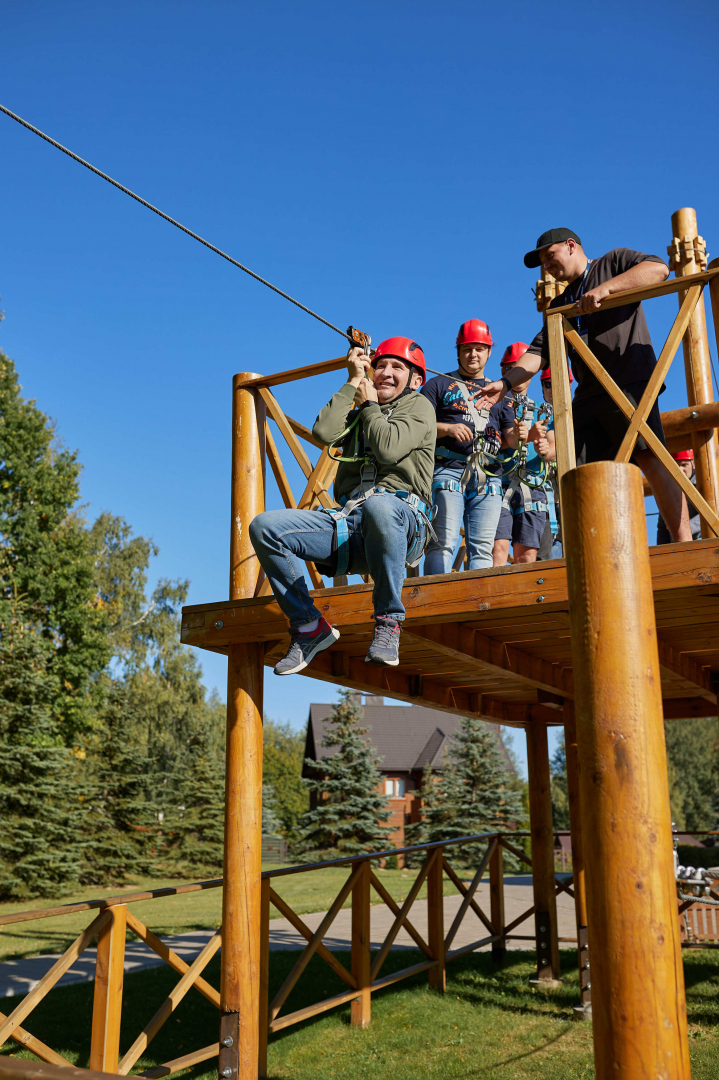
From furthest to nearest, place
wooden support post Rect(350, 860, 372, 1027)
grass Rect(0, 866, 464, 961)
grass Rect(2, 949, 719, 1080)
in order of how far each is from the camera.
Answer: grass Rect(0, 866, 464, 961), wooden support post Rect(350, 860, 372, 1027), grass Rect(2, 949, 719, 1080)

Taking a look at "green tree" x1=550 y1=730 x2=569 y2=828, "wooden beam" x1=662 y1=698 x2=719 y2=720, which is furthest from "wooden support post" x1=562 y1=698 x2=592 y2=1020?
"green tree" x1=550 y1=730 x2=569 y2=828

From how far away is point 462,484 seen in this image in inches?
224

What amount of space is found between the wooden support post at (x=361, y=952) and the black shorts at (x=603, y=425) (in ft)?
15.0

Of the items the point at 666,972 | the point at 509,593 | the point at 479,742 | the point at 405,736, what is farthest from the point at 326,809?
the point at 666,972

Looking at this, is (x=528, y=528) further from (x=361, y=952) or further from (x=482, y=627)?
(x=361, y=952)

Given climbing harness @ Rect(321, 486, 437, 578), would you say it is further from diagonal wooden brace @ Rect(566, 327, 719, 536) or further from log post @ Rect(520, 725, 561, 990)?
log post @ Rect(520, 725, 561, 990)

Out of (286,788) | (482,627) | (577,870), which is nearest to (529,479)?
(482,627)

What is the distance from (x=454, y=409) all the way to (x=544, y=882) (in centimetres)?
600

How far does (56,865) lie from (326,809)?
956 cm

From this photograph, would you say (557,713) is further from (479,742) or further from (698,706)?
(479,742)

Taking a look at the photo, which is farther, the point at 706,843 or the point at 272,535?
the point at 706,843

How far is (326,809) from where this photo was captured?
91.7ft

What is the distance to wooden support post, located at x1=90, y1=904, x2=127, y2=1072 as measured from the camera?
202 inches

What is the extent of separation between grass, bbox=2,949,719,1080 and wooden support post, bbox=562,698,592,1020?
0.84 feet
